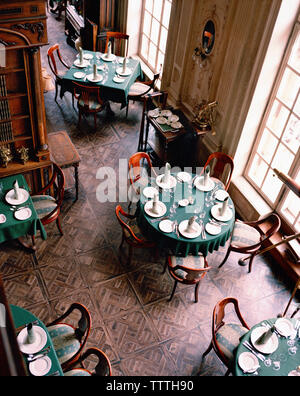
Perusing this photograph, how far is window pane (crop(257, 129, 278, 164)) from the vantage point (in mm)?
5797

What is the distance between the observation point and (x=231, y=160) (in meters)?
5.90

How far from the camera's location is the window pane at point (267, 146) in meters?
5.80

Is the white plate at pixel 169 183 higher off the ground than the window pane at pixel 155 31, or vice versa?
the window pane at pixel 155 31

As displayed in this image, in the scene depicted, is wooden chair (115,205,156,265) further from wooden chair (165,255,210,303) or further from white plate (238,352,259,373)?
white plate (238,352,259,373)

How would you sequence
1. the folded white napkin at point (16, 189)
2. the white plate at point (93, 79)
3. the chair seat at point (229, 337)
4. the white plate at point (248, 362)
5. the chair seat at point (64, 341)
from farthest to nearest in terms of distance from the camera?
the white plate at point (93, 79) < the folded white napkin at point (16, 189) < the chair seat at point (229, 337) < the chair seat at point (64, 341) < the white plate at point (248, 362)

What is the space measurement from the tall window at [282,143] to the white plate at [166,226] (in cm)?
161

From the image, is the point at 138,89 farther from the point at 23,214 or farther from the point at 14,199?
the point at 23,214

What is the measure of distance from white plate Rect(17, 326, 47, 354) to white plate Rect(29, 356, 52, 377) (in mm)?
103

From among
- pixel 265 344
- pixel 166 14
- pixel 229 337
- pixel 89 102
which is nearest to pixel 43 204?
pixel 89 102

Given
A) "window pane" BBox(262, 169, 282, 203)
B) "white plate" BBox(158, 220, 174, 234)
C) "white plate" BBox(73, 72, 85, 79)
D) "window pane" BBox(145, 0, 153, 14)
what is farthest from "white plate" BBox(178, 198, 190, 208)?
"window pane" BBox(145, 0, 153, 14)

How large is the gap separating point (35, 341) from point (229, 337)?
2.01 metres

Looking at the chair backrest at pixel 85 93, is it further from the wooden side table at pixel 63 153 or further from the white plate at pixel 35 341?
the white plate at pixel 35 341

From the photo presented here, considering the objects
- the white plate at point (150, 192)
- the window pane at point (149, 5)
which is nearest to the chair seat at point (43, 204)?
the white plate at point (150, 192)

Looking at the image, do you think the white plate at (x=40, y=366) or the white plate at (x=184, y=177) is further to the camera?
the white plate at (x=184, y=177)
